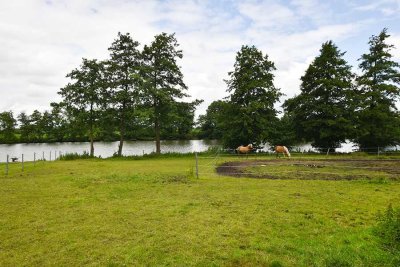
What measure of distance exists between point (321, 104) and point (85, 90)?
94.8 ft

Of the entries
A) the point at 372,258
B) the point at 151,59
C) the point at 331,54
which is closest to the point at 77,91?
the point at 151,59

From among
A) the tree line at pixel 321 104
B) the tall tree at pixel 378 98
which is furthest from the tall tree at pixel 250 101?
the tall tree at pixel 378 98

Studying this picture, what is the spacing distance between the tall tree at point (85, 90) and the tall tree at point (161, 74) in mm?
6426

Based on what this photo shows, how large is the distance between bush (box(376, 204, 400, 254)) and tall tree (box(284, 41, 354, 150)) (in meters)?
25.7

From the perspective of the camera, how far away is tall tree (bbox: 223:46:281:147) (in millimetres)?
35281

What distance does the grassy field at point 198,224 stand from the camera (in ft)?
20.1

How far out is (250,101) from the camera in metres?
36.1

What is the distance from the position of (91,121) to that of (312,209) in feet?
112

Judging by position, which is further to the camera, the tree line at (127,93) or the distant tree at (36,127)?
the distant tree at (36,127)

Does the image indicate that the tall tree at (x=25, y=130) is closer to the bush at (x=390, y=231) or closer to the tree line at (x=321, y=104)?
the tree line at (x=321, y=104)

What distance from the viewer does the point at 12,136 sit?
8675 cm

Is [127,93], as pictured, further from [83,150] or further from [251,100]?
[83,150]

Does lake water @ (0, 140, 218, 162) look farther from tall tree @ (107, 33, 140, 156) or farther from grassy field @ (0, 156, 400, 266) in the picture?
grassy field @ (0, 156, 400, 266)

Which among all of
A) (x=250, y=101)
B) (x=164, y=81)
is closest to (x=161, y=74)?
(x=164, y=81)
